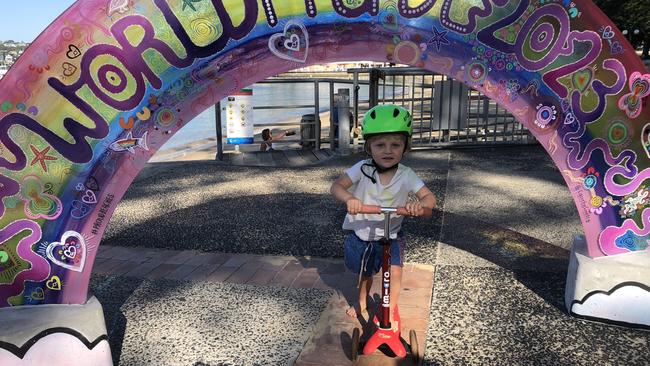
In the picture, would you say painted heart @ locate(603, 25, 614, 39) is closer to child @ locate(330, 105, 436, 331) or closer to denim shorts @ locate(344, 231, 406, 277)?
child @ locate(330, 105, 436, 331)

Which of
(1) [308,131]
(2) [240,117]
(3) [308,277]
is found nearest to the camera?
(3) [308,277]

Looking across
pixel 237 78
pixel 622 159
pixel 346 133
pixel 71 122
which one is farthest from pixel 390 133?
pixel 346 133

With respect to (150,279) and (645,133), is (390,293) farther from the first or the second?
(150,279)

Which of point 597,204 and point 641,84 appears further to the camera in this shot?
point 597,204

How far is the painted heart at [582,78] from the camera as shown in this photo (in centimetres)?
299

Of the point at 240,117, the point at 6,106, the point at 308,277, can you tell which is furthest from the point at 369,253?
the point at 240,117

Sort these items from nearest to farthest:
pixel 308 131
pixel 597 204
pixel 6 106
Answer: pixel 6 106 < pixel 597 204 < pixel 308 131

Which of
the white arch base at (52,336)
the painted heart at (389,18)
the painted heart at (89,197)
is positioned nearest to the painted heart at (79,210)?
the painted heart at (89,197)

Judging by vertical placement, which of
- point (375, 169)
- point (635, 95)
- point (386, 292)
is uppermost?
point (635, 95)

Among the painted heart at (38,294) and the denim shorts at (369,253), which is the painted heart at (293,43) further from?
the painted heart at (38,294)

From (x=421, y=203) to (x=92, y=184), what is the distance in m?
1.78

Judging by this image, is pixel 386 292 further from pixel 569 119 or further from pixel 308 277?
pixel 569 119

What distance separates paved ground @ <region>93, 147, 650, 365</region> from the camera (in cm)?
312

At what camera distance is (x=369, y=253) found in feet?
10.2
